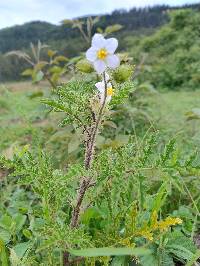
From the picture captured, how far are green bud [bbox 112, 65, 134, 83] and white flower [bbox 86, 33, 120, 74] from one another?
0.07 m

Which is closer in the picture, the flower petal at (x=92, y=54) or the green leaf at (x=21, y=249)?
the flower petal at (x=92, y=54)

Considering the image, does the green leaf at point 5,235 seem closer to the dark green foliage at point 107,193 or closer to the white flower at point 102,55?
the dark green foliage at point 107,193

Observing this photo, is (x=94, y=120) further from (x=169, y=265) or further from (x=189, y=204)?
(x=189, y=204)

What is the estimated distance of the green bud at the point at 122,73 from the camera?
3.32 feet

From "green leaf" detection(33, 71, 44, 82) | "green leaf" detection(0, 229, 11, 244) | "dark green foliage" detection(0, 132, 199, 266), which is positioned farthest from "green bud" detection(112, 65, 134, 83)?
"green leaf" detection(33, 71, 44, 82)

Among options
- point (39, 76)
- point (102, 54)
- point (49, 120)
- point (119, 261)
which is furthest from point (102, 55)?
point (49, 120)

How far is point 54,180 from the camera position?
3.41 feet

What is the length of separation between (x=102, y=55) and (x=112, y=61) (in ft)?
0.08

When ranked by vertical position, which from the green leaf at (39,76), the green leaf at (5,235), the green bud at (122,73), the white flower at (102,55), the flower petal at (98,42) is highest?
the flower petal at (98,42)

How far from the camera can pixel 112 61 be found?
3.07ft

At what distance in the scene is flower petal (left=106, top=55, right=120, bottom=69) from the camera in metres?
0.93

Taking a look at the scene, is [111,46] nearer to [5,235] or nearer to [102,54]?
[102,54]

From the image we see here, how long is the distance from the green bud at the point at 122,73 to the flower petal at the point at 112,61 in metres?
0.08

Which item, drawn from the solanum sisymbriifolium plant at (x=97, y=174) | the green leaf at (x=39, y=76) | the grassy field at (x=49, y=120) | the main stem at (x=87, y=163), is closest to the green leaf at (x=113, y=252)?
the solanum sisymbriifolium plant at (x=97, y=174)
